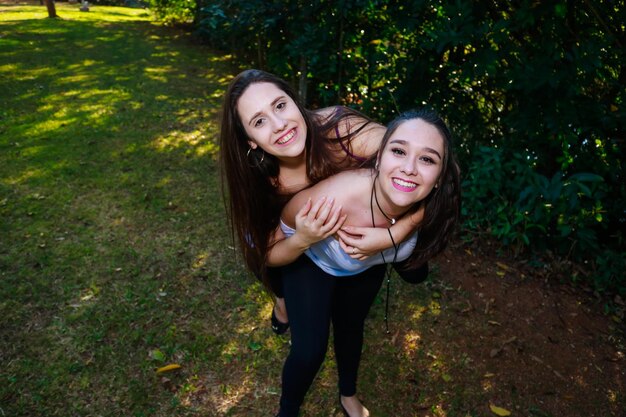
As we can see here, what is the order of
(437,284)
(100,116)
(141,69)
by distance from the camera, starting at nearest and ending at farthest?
(437,284) < (100,116) < (141,69)

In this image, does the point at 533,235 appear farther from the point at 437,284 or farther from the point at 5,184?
the point at 5,184

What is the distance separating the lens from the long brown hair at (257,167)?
2021 millimetres

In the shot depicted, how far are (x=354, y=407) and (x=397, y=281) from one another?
142cm

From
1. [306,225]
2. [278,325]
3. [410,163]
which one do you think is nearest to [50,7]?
[278,325]

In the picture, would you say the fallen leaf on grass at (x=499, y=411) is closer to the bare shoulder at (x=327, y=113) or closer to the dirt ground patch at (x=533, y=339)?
the dirt ground patch at (x=533, y=339)

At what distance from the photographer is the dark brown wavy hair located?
6.23 ft

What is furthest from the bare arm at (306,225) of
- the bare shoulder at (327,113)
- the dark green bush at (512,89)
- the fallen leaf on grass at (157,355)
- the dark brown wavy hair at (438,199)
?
the dark green bush at (512,89)

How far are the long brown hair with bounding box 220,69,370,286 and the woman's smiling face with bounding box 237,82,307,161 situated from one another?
5 cm

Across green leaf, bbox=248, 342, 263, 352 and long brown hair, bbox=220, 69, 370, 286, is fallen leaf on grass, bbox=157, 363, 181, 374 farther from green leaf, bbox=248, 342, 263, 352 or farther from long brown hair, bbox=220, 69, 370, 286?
long brown hair, bbox=220, 69, 370, 286

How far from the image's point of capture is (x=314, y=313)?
191 centimetres

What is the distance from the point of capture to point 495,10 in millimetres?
3572

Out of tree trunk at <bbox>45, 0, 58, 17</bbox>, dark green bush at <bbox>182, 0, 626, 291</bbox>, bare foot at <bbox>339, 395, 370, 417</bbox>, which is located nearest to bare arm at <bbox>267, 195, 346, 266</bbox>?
bare foot at <bbox>339, 395, 370, 417</bbox>

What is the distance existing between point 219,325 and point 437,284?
1.89 metres

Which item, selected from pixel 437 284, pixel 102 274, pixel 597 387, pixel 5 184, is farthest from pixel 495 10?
pixel 5 184
